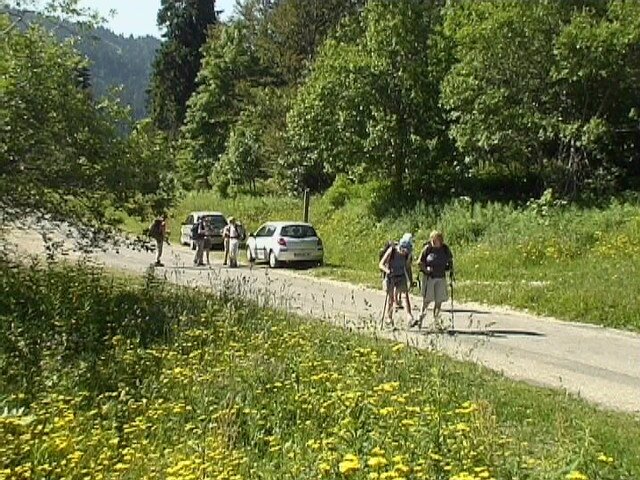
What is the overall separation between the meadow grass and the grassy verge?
7.15 meters

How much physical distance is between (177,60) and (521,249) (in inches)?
1887

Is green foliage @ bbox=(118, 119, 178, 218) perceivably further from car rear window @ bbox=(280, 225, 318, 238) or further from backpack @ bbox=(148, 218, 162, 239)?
car rear window @ bbox=(280, 225, 318, 238)

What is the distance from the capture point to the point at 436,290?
15.1 meters

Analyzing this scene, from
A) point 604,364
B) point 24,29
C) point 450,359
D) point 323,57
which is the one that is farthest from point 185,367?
point 323,57

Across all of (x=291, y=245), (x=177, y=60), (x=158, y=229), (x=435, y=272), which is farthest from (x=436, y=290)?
(x=177, y=60)

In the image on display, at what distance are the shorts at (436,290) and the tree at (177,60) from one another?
174 ft

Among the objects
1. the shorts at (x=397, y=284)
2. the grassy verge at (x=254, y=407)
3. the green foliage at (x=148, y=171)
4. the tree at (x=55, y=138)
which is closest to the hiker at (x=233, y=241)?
the green foliage at (x=148, y=171)

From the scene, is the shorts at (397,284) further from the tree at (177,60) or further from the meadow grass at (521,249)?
the tree at (177,60)

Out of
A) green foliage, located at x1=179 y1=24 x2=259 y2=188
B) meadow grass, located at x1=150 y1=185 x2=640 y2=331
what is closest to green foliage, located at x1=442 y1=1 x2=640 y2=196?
meadow grass, located at x1=150 y1=185 x2=640 y2=331

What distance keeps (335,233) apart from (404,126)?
209 inches

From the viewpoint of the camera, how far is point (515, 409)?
28.8 feet

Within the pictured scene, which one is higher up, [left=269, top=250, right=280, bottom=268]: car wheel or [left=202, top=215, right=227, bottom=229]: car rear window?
[left=202, top=215, right=227, bottom=229]: car rear window

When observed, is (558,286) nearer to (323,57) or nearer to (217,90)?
(323,57)

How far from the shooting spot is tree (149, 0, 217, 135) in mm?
66500
